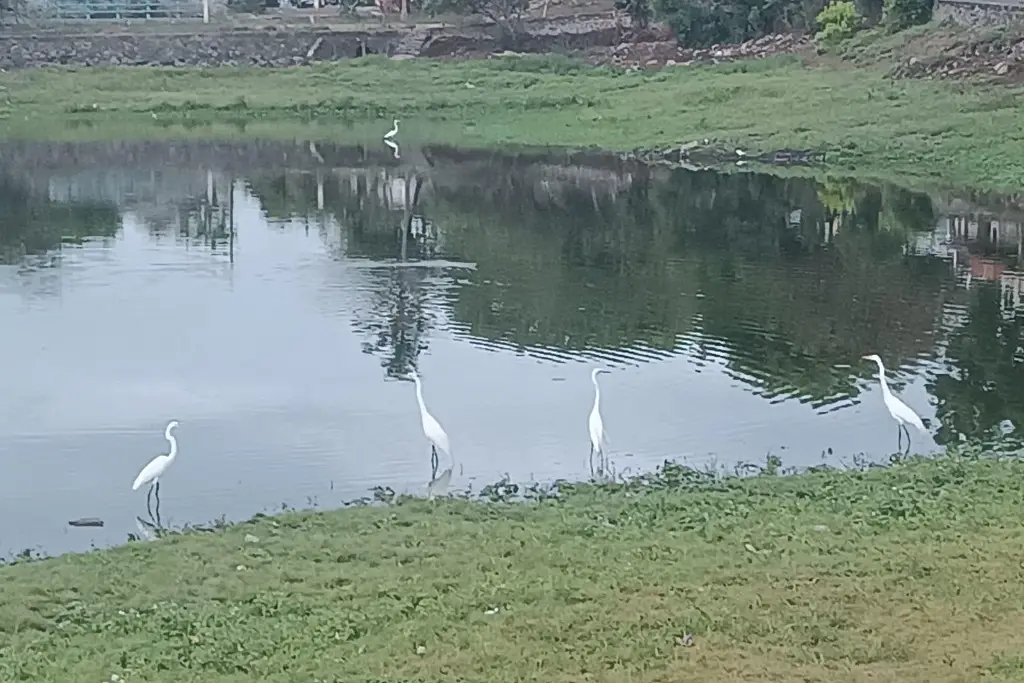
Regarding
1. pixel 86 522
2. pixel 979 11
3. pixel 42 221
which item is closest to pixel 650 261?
pixel 42 221

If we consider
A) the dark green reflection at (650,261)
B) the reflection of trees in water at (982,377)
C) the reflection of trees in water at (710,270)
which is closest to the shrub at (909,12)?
the dark green reflection at (650,261)

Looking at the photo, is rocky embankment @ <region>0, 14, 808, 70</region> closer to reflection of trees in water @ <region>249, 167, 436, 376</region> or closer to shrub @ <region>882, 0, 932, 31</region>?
shrub @ <region>882, 0, 932, 31</region>

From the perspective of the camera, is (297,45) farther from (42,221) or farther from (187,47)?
(42,221)

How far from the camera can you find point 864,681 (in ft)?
27.2

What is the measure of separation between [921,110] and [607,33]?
27500mm

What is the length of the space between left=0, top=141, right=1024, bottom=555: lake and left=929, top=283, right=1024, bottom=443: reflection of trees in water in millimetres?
52

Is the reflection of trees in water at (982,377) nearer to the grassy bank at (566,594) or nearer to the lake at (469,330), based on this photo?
the lake at (469,330)

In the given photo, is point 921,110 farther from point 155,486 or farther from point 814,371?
point 155,486

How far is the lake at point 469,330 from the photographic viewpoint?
16.1m

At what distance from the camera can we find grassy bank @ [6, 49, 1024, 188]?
40219 millimetres

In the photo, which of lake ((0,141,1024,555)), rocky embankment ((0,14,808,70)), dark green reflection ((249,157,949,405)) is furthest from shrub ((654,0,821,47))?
lake ((0,141,1024,555))

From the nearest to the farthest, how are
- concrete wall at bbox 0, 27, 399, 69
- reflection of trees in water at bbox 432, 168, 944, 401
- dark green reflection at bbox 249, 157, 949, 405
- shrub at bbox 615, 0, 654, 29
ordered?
dark green reflection at bbox 249, 157, 949, 405
reflection of trees in water at bbox 432, 168, 944, 401
concrete wall at bbox 0, 27, 399, 69
shrub at bbox 615, 0, 654, 29

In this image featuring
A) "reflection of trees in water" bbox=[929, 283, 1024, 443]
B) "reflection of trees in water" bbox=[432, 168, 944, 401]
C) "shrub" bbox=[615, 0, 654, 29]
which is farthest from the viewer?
"shrub" bbox=[615, 0, 654, 29]

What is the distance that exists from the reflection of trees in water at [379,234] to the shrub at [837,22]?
19.2 meters
